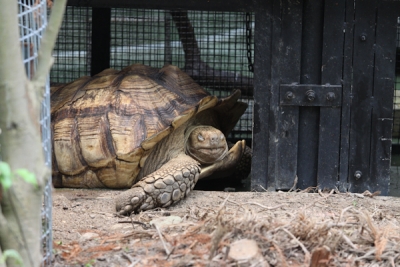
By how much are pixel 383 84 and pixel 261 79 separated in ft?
3.18

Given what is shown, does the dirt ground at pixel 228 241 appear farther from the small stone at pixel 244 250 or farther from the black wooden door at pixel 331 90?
the black wooden door at pixel 331 90

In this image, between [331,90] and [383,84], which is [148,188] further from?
[383,84]

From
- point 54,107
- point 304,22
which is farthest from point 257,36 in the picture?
point 54,107

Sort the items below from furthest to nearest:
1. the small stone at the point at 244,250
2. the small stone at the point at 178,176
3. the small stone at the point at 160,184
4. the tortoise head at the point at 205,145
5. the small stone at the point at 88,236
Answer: the tortoise head at the point at 205,145, the small stone at the point at 178,176, the small stone at the point at 160,184, the small stone at the point at 88,236, the small stone at the point at 244,250

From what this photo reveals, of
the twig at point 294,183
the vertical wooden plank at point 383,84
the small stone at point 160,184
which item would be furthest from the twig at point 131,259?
the vertical wooden plank at point 383,84

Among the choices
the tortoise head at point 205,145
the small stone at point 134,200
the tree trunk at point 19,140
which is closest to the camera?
the tree trunk at point 19,140

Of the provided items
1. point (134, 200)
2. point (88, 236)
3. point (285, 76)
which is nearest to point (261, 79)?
point (285, 76)

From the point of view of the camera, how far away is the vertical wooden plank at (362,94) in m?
4.83

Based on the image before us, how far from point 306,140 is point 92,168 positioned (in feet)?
5.75

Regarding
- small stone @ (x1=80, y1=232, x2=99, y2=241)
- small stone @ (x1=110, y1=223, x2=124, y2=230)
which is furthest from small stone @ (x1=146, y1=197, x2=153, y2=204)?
small stone @ (x1=80, y1=232, x2=99, y2=241)

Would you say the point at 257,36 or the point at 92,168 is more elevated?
the point at 257,36

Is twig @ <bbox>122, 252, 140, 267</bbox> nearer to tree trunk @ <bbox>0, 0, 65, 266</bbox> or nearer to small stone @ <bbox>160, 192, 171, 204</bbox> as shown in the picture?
tree trunk @ <bbox>0, 0, 65, 266</bbox>

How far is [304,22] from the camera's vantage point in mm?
4898

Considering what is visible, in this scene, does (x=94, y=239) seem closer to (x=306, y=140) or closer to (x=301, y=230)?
(x=301, y=230)
